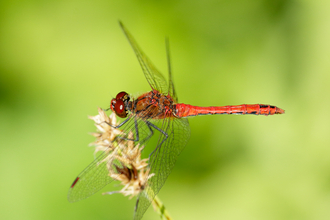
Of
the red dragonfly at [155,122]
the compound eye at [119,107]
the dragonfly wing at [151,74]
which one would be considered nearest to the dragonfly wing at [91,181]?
the red dragonfly at [155,122]

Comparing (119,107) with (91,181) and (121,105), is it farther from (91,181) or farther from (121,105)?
(91,181)

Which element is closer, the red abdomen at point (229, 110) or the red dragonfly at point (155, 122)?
the red dragonfly at point (155, 122)

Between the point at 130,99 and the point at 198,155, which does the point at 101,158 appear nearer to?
the point at 130,99

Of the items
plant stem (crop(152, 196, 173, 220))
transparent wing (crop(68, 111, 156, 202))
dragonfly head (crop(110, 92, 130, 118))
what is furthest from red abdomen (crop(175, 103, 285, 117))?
plant stem (crop(152, 196, 173, 220))

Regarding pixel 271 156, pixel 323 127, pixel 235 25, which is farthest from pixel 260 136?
pixel 235 25

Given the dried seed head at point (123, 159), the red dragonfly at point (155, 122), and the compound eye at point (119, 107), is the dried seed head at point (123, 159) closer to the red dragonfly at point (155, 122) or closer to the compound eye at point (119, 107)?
the red dragonfly at point (155, 122)

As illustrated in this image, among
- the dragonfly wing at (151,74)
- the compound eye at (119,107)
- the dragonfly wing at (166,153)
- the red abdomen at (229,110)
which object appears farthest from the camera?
the red abdomen at (229,110)

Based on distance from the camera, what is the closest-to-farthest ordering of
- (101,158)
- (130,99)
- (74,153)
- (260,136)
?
1. (101,158)
2. (130,99)
3. (74,153)
4. (260,136)
